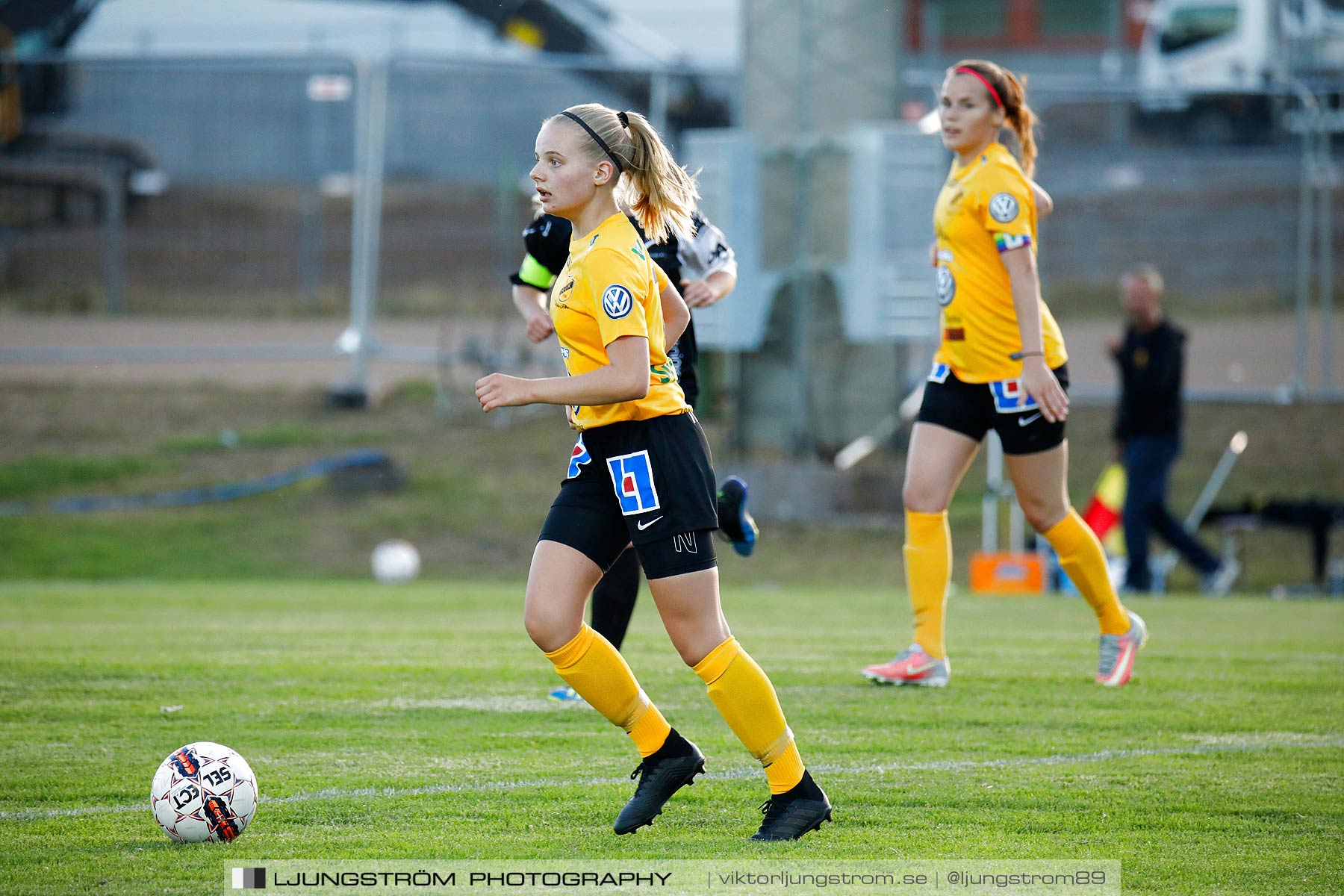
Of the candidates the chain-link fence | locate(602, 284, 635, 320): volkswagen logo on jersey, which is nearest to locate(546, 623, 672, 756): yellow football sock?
locate(602, 284, 635, 320): volkswagen logo on jersey

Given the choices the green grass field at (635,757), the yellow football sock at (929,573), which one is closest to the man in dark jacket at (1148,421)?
the green grass field at (635,757)

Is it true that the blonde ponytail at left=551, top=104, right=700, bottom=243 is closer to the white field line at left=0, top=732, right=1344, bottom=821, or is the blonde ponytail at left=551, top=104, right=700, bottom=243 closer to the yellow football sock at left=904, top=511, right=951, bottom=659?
the white field line at left=0, top=732, right=1344, bottom=821

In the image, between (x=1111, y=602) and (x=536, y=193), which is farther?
(x=1111, y=602)

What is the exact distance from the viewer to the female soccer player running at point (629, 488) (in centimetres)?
377

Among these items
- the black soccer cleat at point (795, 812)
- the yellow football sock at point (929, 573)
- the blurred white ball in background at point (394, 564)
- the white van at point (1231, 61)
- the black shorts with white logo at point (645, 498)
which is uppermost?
the white van at point (1231, 61)

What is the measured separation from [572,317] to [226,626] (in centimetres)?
504

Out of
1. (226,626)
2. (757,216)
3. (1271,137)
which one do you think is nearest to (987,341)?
(226,626)

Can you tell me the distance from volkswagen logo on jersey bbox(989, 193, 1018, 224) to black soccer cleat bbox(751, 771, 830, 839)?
279 centimetres

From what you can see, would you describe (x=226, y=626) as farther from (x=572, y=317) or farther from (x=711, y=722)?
(x=572, y=317)

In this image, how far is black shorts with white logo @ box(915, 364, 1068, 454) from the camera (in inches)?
232

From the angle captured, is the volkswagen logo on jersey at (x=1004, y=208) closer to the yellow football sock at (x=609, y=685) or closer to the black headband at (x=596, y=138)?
the black headband at (x=596, y=138)

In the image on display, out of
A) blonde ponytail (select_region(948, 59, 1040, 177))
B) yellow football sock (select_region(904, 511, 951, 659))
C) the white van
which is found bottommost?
yellow football sock (select_region(904, 511, 951, 659))

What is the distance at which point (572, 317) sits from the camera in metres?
3.91

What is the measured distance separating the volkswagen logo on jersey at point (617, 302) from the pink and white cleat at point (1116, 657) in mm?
3273
